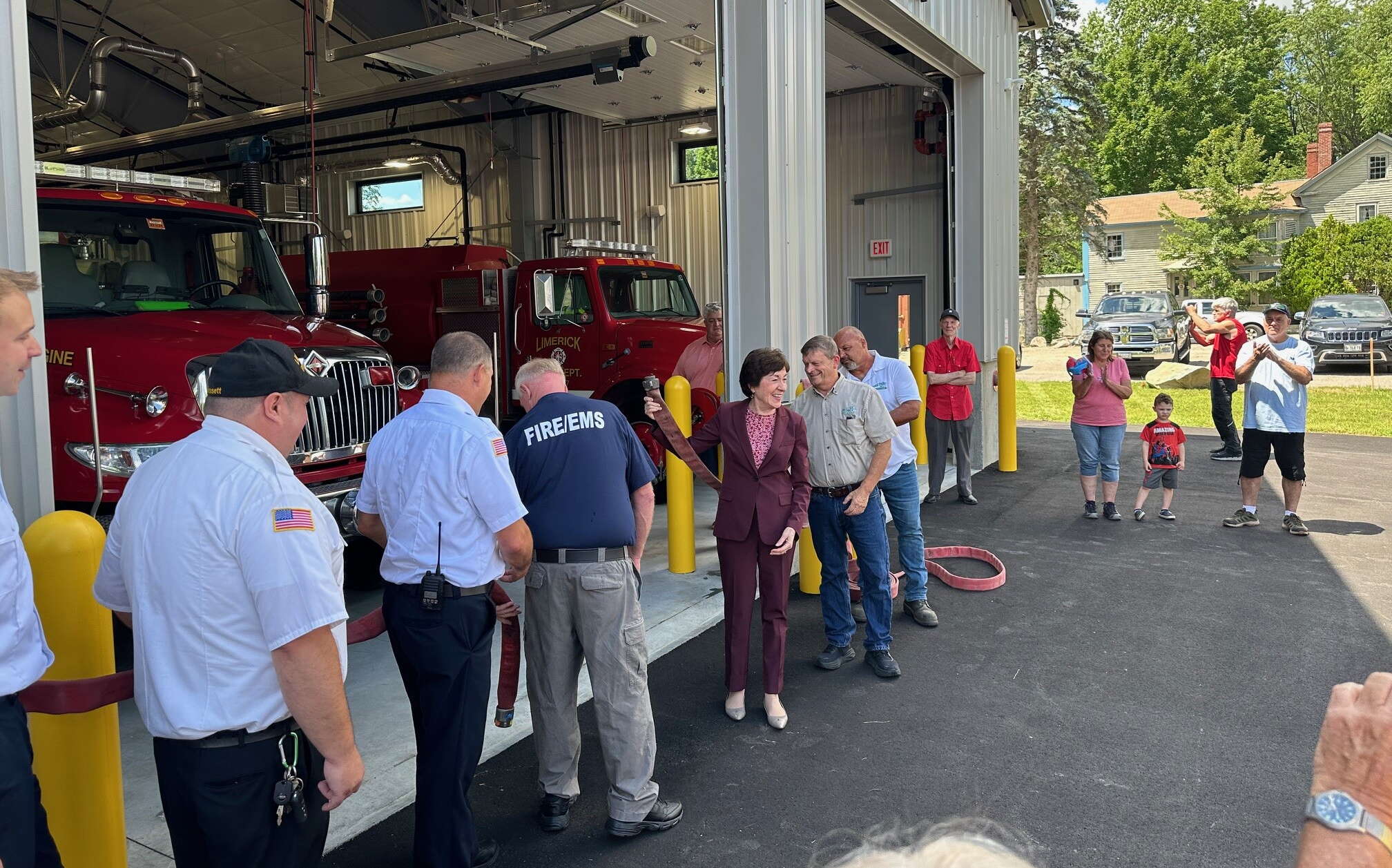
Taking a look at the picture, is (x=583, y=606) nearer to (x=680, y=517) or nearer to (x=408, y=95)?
(x=680, y=517)

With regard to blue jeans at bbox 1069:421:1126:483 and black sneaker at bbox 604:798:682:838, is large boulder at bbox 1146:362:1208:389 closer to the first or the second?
blue jeans at bbox 1069:421:1126:483

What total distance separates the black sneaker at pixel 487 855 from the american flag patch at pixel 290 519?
176 cm

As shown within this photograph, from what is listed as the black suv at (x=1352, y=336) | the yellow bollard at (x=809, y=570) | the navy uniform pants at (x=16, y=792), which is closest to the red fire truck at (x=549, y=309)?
the yellow bollard at (x=809, y=570)

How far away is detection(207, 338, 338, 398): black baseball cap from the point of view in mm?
2482

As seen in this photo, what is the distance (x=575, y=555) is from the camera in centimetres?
392

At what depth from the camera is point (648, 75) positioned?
12.8m

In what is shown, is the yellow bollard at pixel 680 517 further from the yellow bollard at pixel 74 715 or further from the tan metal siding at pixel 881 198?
the tan metal siding at pixel 881 198

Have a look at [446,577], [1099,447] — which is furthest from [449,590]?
[1099,447]

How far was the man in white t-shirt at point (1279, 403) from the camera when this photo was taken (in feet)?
27.6

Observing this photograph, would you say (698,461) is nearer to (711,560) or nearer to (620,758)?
(620,758)

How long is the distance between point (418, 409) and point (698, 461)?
1.91 meters

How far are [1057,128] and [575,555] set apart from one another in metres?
33.4

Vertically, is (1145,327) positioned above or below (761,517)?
above

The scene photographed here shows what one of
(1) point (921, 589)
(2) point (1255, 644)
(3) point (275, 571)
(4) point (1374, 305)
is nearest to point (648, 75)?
(1) point (921, 589)
